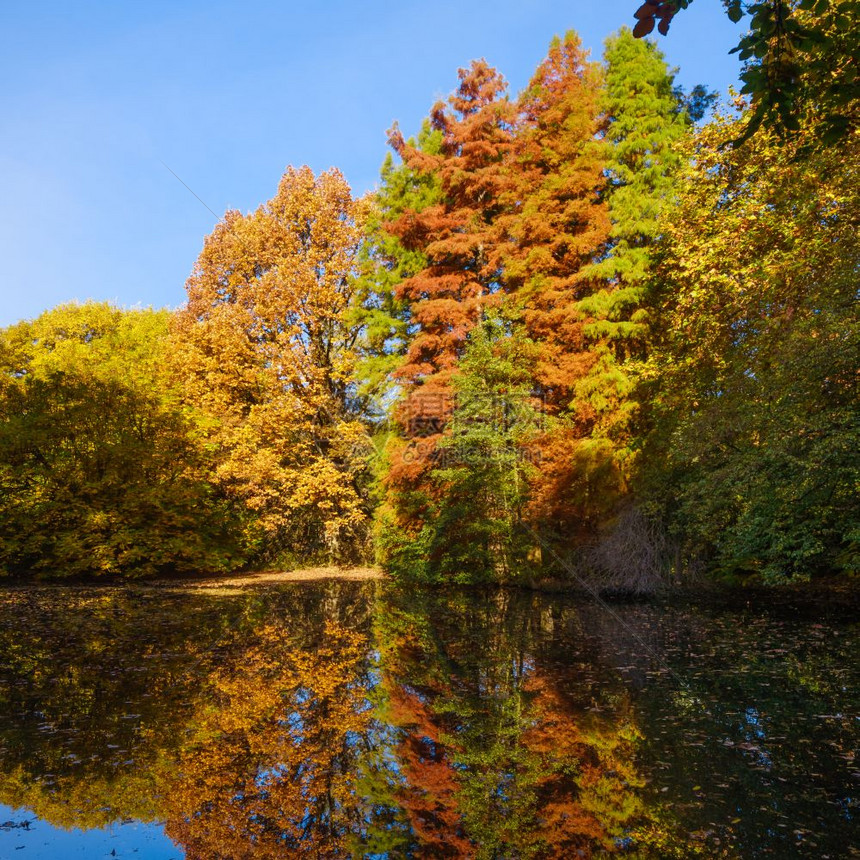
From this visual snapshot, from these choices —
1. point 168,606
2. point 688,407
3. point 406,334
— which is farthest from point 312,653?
point 406,334

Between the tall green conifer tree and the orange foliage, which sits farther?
the tall green conifer tree

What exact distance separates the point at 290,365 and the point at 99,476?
757cm

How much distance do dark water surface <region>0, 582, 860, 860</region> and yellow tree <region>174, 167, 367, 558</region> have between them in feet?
43.6

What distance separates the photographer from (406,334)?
78.6ft

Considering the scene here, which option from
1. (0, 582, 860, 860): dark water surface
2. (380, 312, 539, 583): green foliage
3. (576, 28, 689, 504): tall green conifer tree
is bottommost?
(0, 582, 860, 860): dark water surface

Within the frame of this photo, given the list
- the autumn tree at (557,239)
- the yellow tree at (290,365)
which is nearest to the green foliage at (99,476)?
the yellow tree at (290,365)

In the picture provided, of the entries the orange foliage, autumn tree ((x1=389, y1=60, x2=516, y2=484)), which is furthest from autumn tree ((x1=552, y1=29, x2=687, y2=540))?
the orange foliage

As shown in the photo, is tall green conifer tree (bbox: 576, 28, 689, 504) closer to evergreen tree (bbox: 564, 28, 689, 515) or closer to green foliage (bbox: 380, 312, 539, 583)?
evergreen tree (bbox: 564, 28, 689, 515)

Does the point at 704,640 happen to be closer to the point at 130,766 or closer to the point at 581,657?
the point at 581,657

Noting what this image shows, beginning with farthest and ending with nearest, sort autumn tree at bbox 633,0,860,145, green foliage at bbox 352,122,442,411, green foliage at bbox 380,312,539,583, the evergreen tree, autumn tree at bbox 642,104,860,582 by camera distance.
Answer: green foliage at bbox 352,122,442,411 → green foliage at bbox 380,312,539,583 → the evergreen tree → autumn tree at bbox 642,104,860,582 → autumn tree at bbox 633,0,860,145

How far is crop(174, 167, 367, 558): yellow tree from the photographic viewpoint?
79.9ft

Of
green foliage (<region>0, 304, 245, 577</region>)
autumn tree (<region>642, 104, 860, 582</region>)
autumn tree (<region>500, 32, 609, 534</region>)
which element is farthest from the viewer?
green foliage (<region>0, 304, 245, 577</region>)

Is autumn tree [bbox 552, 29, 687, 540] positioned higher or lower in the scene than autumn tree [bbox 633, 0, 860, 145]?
higher

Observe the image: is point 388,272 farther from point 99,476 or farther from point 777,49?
point 777,49
